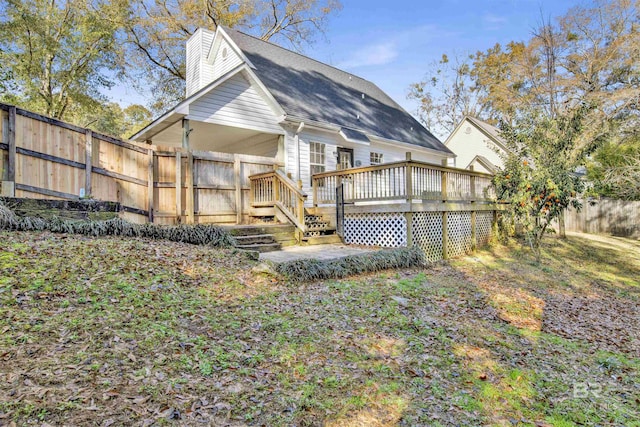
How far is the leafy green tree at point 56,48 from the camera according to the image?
1845 cm

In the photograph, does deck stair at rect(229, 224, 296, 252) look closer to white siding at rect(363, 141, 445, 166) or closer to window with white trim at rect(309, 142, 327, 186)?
window with white trim at rect(309, 142, 327, 186)

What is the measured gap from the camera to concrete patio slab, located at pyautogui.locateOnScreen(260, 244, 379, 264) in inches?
265

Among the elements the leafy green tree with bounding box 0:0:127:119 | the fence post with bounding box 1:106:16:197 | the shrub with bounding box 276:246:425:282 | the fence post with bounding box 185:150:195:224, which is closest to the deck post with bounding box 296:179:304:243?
the shrub with bounding box 276:246:425:282

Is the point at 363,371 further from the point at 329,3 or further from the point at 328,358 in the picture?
the point at 329,3

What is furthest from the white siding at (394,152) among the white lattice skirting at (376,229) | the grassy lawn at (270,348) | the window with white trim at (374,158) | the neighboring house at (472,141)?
the neighboring house at (472,141)

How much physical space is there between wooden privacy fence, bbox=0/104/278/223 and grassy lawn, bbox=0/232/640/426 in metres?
1.98

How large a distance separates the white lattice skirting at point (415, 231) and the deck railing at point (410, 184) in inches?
17.6

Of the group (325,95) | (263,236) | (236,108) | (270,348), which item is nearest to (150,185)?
(263,236)

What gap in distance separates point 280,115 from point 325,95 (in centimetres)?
421

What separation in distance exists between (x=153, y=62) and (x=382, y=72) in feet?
48.9

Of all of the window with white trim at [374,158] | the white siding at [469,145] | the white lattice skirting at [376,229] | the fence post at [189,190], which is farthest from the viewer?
the white siding at [469,145]

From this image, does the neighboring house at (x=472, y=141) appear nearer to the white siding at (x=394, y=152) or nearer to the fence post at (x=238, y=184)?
the white siding at (x=394, y=152)

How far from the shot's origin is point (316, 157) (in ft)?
39.2

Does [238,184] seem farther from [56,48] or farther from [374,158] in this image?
[56,48]
